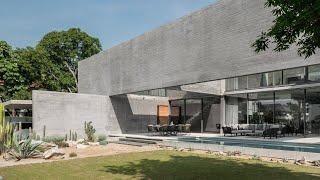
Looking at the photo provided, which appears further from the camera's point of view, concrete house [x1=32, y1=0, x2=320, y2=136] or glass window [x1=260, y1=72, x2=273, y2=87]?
glass window [x1=260, y1=72, x2=273, y2=87]

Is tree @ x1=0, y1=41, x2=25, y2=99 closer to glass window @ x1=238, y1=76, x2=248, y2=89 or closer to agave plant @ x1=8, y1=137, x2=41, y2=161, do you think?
glass window @ x1=238, y1=76, x2=248, y2=89

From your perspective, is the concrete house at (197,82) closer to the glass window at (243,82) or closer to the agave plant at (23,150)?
the glass window at (243,82)

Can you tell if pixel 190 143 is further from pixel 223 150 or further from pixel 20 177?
pixel 20 177

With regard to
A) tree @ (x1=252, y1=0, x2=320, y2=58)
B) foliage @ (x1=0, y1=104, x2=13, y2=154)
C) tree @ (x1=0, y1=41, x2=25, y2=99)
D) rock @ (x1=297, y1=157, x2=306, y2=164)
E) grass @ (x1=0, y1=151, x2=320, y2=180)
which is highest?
tree @ (x1=0, y1=41, x2=25, y2=99)

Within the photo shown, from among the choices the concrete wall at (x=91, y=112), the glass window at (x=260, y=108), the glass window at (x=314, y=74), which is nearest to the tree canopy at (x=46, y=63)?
the concrete wall at (x=91, y=112)

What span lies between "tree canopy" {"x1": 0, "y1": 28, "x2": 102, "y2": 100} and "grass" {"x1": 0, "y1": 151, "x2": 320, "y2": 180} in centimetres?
2858

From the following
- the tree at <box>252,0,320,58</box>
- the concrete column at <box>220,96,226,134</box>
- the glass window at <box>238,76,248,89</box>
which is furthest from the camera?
the concrete column at <box>220,96,226,134</box>

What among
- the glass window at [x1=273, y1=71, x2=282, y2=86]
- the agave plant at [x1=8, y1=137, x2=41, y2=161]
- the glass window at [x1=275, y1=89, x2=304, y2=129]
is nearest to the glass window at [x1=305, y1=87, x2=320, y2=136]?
the glass window at [x1=275, y1=89, x2=304, y2=129]

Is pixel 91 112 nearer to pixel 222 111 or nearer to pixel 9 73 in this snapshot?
pixel 222 111

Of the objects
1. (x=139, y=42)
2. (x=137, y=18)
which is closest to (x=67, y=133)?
(x=139, y=42)

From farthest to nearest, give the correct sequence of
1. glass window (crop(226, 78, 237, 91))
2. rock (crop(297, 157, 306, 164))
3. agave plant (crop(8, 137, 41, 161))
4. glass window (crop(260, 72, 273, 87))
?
glass window (crop(226, 78, 237, 91)) → glass window (crop(260, 72, 273, 87)) → agave plant (crop(8, 137, 41, 161)) → rock (crop(297, 157, 306, 164))

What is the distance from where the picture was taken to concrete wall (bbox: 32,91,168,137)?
22.8 meters

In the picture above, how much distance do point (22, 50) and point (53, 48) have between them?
11.7 ft

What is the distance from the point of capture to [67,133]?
77.6 ft
